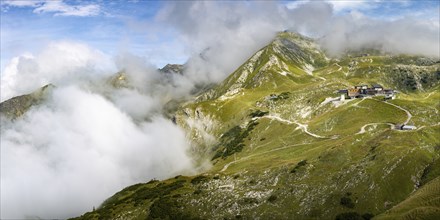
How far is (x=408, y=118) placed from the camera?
146 metres

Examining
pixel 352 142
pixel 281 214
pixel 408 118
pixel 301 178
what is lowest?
pixel 281 214


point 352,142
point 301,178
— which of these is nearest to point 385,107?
point 352,142

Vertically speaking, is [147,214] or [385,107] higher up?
[385,107]

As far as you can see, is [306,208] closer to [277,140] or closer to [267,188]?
[267,188]

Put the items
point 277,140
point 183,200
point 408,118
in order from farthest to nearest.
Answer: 1. point 277,140
2. point 408,118
3. point 183,200

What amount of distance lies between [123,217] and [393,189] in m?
71.1

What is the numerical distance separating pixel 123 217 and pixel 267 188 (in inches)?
1676

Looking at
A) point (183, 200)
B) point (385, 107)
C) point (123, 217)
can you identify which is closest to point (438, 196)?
point (183, 200)

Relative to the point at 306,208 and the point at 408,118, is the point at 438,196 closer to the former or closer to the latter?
the point at 306,208

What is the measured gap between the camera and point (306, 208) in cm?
7838

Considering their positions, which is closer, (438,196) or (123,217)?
(438,196)

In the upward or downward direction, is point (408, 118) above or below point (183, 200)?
above

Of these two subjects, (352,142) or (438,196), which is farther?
(352,142)

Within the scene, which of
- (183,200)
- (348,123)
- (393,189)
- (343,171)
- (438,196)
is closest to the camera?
(438,196)
